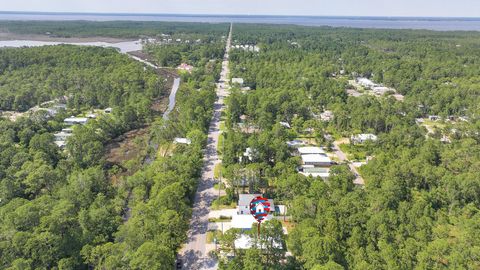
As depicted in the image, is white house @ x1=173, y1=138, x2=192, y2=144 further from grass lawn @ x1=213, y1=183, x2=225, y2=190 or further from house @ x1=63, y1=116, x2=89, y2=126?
house @ x1=63, y1=116, x2=89, y2=126

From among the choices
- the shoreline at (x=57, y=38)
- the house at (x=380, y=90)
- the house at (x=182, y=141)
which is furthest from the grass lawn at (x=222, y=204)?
the shoreline at (x=57, y=38)

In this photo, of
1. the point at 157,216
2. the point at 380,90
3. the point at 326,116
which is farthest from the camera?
the point at 380,90

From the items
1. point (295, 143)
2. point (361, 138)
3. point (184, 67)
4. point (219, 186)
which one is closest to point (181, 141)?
point (219, 186)

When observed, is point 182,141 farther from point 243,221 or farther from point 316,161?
point 243,221

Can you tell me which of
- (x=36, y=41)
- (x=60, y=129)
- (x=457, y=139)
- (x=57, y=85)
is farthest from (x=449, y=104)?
(x=36, y=41)

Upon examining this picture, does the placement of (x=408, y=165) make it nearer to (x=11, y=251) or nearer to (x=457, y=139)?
(x=457, y=139)

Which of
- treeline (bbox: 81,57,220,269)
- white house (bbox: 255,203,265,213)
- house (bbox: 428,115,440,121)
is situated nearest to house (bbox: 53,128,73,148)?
treeline (bbox: 81,57,220,269)

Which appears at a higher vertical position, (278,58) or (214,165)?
(278,58)
